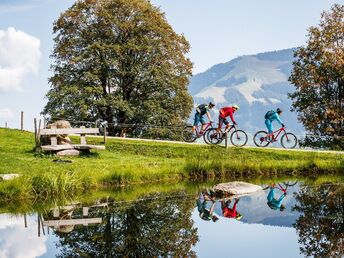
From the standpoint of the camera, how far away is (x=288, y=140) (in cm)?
3588

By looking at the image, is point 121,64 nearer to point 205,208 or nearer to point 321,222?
point 205,208

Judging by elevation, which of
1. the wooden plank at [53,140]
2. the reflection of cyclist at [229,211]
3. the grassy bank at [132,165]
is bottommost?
the reflection of cyclist at [229,211]

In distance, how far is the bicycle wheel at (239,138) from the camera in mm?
35812

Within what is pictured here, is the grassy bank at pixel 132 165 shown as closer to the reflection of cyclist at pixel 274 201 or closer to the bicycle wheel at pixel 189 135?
the bicycle wheel at pixel 189 135

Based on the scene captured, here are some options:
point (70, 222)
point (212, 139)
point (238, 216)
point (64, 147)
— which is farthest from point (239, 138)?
point (70, 222)

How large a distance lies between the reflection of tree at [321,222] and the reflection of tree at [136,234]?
2837 mm

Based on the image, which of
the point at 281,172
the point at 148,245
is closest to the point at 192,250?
the point at 148,245

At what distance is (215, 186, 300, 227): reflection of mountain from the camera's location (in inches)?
626

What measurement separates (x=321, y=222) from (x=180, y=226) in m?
4.00

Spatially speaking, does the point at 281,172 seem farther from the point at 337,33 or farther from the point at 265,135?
the point at 337,33

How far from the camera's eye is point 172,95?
49.5m

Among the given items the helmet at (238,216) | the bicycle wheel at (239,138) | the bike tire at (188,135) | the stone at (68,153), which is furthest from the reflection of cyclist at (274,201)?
the bike tire at (188,135)

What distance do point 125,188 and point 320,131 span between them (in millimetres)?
27469

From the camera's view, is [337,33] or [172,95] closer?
[337,33]
